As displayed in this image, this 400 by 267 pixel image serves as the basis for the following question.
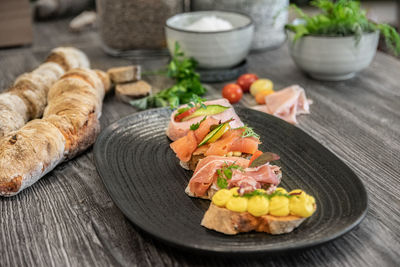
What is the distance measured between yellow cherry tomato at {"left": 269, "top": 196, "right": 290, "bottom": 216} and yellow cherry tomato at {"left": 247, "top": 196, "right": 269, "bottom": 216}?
0.04 ft

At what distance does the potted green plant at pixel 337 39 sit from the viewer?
6.72 feet

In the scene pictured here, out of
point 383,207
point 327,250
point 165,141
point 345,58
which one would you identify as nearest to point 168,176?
point 165,141

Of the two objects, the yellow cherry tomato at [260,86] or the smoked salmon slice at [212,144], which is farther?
the yellow cherry tomato at [260,86]

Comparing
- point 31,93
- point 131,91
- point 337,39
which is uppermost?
point 337,39

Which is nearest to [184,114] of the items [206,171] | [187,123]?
[187,123]

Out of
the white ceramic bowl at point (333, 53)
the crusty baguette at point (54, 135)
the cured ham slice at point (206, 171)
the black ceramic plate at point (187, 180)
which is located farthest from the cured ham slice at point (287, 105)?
the crusty baguette at point (54, 135)

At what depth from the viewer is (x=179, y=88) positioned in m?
2.00

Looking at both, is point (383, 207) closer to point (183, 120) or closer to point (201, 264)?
point (201, 264)

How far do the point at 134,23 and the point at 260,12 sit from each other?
2.20 ft

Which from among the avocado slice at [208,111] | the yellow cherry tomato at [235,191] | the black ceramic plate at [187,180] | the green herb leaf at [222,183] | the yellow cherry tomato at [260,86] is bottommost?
the yellow cherry tomato at [260,86]

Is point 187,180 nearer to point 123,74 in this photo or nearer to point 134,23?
point 123,74

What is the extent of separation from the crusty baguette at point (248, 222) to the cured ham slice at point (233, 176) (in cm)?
8

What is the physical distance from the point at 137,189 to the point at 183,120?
363 mm

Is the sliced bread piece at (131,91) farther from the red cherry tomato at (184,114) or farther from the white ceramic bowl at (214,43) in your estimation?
the red cherry tomato at (184,114)
